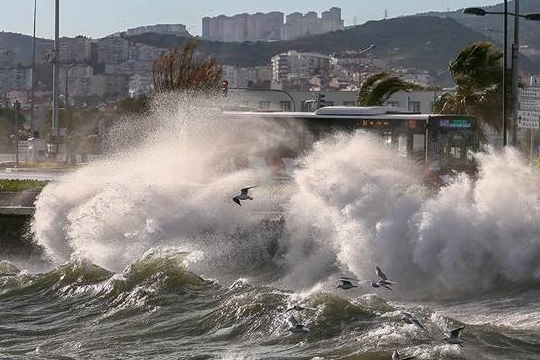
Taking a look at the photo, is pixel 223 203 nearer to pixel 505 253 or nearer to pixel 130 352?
pixel 505 253

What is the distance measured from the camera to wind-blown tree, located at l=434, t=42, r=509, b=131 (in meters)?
37.2

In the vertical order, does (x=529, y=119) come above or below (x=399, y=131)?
above

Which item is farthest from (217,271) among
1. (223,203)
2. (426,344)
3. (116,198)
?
(426,344)

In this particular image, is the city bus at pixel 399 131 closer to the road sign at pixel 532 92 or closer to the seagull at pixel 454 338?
the road sign at pixel 532 92

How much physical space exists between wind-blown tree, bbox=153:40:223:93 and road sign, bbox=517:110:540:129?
3044 cm

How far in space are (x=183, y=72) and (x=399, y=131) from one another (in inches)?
1183

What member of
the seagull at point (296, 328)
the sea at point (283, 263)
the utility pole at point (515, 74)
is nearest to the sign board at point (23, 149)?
the sea at point (283, 263)

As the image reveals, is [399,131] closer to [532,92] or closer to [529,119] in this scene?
[529,119]

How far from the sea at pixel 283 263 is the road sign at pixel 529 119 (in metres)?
2.63

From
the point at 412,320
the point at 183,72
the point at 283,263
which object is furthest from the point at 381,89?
the point at 412,320

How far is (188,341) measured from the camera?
52.7 feet

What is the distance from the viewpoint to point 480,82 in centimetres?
3719

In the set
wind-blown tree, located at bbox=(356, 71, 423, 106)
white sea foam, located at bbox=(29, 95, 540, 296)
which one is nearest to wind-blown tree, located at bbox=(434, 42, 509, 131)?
wind-blown tree, located at bbox=(356, 71, 423, 106)

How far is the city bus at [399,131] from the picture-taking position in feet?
102
